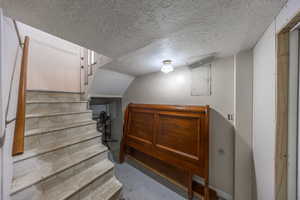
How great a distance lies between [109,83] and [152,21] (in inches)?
73.5

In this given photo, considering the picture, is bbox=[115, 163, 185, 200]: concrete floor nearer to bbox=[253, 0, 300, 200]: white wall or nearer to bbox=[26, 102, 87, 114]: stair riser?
bbox=[253, 0, 300, 200]: white wall

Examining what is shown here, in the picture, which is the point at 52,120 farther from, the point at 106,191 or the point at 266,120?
the point at 266,120

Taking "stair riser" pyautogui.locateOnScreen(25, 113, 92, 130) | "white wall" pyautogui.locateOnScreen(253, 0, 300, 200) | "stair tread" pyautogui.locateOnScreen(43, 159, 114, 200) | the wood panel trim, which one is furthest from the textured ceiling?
"stair tread" pyautogui.locateOnScreen(43, 159, 114, 200)

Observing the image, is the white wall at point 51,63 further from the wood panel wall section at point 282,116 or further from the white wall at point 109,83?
the wood panel wall section at point 282,116

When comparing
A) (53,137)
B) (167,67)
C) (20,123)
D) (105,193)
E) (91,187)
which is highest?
(167,67)

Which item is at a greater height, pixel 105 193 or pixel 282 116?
pixel 282 116

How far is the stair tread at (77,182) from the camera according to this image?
1057 millimetres

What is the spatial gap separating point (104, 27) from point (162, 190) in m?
2.33

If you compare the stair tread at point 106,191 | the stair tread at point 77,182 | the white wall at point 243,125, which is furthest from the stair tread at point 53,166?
the white wall at point 243,125

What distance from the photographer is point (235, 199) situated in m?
1.32

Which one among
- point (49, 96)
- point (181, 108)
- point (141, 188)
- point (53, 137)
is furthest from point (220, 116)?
point (49, 96)

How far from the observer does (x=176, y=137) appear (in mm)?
1758

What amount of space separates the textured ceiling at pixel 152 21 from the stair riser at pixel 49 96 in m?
1.38

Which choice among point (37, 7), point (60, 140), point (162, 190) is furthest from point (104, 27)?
point (162, 190)
